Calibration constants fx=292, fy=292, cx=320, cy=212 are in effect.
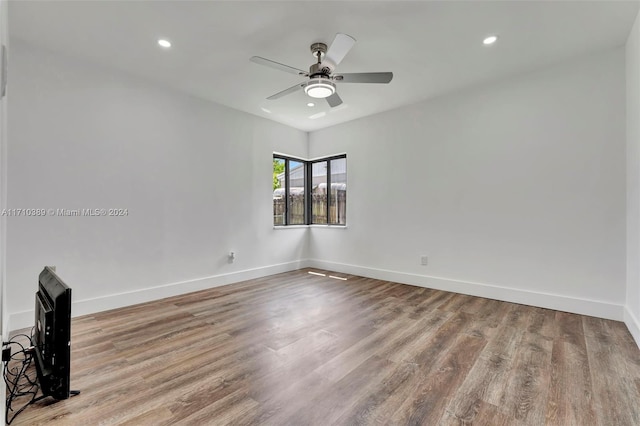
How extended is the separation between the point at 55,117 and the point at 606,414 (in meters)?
4.76

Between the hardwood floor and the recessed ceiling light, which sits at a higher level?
the recessed ceiling light

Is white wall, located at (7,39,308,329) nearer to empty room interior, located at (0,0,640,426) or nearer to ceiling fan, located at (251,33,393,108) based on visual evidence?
empty room interior, located at (0,0,640,426)

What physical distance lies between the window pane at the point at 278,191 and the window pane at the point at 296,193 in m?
0.19

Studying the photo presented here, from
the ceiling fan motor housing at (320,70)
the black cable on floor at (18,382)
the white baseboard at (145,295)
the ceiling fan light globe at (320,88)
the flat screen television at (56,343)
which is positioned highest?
the ceiling fan motor housing at (320,70)

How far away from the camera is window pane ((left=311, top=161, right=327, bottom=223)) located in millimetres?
5492

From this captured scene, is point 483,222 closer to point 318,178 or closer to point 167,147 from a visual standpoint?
point 318,178

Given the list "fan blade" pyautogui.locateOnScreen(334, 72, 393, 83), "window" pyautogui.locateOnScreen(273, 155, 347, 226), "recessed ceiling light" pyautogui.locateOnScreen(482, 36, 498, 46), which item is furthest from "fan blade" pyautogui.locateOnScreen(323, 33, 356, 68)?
"window" pyautogui.locateOnScreen(273, 155, 347, 226)

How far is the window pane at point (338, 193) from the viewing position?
5160 mm

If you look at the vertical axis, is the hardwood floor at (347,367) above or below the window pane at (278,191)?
below

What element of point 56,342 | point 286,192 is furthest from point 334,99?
point 56,342

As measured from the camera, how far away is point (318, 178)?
5.59 meters

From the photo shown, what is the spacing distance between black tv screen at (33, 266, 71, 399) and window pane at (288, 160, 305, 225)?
3.92m

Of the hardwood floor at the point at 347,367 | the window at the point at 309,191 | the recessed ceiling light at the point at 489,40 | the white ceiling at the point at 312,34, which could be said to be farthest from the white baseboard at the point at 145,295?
the recessed ceiling light at the point at 489,40

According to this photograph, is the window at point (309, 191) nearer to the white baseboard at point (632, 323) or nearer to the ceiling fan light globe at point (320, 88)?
the ceiling fan light globe at point (320, 88)
